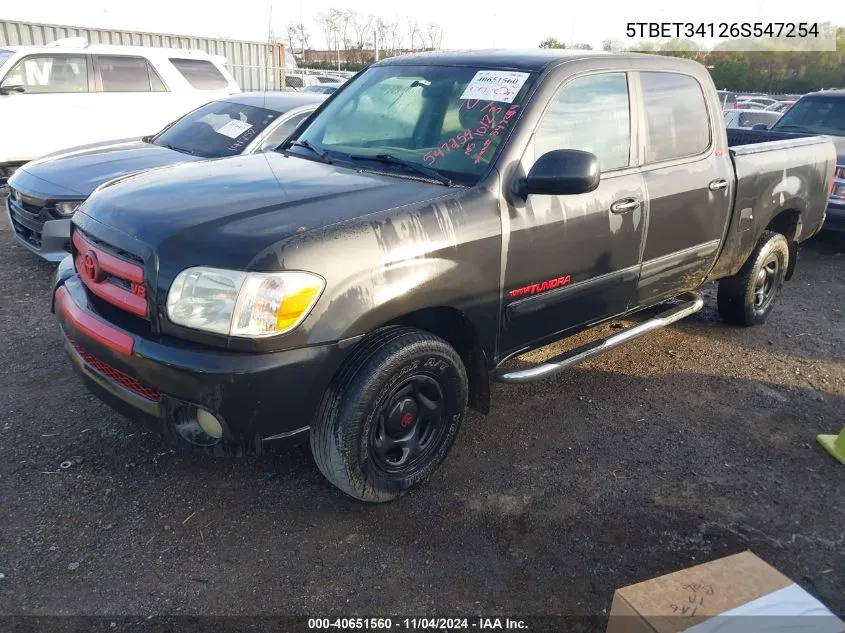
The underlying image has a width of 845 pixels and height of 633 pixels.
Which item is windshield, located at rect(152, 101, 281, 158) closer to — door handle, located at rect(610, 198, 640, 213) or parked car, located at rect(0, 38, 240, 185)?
parked car, located at rect(0, 38, 240, 185)

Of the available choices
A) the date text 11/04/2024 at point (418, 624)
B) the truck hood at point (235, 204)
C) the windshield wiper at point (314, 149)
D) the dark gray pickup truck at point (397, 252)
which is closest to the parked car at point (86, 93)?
the dark gray pickup truck at point (397, 252)

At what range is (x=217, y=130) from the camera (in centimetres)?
640

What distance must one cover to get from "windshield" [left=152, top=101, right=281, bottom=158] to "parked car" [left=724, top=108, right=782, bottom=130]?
384 inches

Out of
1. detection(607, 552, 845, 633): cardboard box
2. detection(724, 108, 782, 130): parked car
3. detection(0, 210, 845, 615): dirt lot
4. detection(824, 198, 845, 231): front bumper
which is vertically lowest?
detection(0, 210, 845, 615): dirt lot

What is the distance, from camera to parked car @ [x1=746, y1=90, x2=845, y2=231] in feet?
24.3

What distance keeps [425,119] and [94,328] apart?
1.83 meters

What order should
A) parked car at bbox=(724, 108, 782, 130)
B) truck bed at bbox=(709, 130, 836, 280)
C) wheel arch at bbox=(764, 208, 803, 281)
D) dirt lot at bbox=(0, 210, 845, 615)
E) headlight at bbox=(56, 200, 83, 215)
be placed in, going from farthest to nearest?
parked car at bbox=(724, 108, 782, 130), headlight at bbox=(56, 200, 83, 215), wheel arch at bbox=(764, 208, 803, 281), truck bed at bbox=(709, 130, 836, 280), dirt lot at bbox=(0, 210, 845, 615)

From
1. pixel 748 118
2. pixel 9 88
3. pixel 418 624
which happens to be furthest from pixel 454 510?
pixel 748 118

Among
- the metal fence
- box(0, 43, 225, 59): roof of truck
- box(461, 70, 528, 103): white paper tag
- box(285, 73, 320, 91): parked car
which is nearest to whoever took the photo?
box(461, 70, 528, 103): white paper tag

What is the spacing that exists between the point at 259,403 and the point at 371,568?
2.65 ft

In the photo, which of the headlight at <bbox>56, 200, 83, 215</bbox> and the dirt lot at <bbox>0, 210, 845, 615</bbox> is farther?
the headlight at <bbox>56, 200, 83, 215</bbox>

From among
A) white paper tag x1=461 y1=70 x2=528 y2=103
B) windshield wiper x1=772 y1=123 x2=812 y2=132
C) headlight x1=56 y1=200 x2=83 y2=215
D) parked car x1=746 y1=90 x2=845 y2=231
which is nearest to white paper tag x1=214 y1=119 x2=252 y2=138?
headlight x1=56 y1=200 x2=83 y2=215

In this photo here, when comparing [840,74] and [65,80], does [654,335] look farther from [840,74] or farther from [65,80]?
[840,74]

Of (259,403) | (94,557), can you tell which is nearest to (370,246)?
(259,403)
